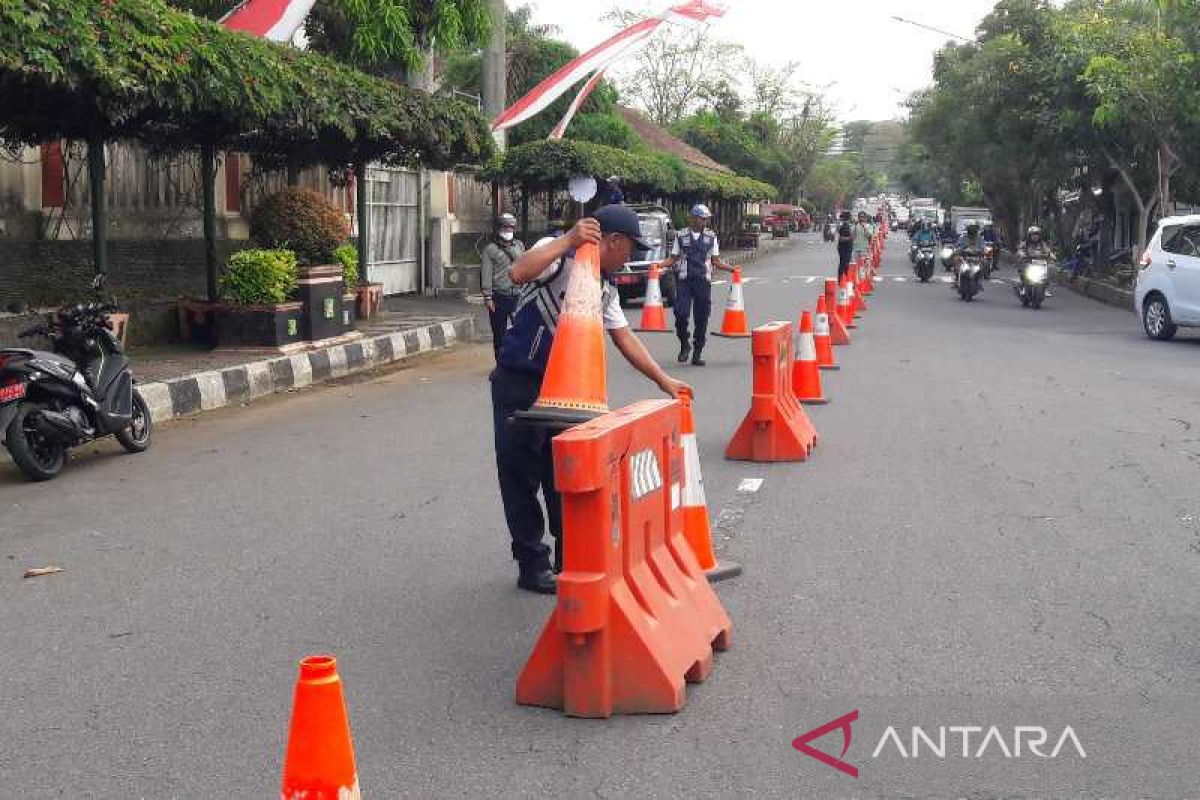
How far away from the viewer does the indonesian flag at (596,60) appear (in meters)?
24.1


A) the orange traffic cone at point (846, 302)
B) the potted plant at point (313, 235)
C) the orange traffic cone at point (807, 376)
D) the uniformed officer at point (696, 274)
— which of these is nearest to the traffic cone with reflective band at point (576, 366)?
the orange traffic cone at point (807, 376)

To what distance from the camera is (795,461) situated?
9.31 meters

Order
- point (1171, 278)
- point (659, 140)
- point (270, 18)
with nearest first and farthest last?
point (270, 18), point (1171, 278), point (659, 140)

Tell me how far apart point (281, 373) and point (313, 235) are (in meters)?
3.75

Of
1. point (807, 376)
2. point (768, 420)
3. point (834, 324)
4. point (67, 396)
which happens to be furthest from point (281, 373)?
point (834, 324)

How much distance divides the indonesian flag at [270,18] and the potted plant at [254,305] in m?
2.52

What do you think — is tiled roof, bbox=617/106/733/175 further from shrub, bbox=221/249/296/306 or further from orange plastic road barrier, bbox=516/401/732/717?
orange plastic road barrier, bbox=516/401/732/717

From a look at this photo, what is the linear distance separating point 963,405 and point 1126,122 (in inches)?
682

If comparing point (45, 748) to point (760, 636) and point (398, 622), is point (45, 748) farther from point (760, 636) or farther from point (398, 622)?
point (760, 636)

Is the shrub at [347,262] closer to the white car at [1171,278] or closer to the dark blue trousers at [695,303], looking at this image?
the dark blue trousers at [695,303]

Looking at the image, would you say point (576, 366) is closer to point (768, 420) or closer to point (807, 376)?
point (768, 420)

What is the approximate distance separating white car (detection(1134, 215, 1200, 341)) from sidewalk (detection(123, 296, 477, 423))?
931 centimetres

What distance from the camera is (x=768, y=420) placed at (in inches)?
364

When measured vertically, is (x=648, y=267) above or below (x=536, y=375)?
below
